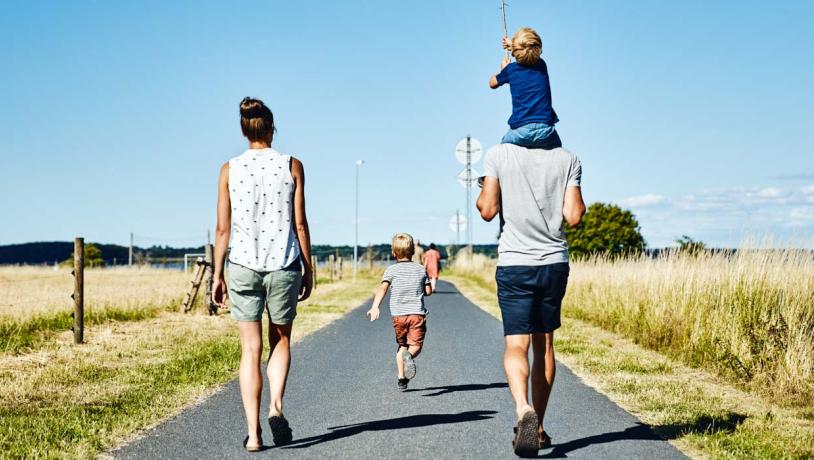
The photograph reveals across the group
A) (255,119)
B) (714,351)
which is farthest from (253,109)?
(714,351)

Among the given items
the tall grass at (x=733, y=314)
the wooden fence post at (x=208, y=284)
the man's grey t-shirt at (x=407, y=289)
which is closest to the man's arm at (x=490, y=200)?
the man's grey t-shirt at (x=407, y=289)

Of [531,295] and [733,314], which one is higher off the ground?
[531,295]

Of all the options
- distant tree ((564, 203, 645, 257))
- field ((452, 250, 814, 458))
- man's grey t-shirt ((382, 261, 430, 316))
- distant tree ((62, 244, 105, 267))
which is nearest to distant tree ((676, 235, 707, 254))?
field ((452, 250, 814, 458))

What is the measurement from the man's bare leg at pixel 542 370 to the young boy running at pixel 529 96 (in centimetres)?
121

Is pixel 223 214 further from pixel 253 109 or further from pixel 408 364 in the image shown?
pixel 408 364

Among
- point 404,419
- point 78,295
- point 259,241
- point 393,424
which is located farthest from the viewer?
point 78,295

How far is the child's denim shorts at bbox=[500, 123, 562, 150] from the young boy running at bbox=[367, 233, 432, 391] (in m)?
3.12

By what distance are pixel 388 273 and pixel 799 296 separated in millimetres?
4863

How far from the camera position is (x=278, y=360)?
522 centimetres

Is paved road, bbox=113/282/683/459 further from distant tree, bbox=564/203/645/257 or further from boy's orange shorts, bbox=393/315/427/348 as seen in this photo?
distant tree, bbox=564/203/645/257

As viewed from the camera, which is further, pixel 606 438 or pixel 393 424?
pixel 393 424

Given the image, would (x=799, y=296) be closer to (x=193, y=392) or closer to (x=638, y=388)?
(x=638, y=388)

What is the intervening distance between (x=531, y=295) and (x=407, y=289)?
10.6 ft

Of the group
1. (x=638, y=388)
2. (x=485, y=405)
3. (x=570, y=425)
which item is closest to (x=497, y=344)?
(x=638, y=388)
